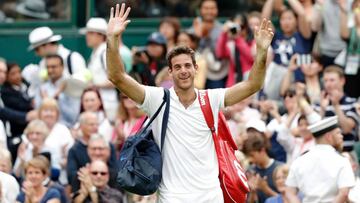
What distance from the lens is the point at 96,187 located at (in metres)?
15.2

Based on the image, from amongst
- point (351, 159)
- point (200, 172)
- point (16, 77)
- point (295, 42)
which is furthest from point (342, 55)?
point (200, 172)

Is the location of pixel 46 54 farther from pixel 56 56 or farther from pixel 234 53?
pixel 234 53

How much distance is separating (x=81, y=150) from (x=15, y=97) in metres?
2.15

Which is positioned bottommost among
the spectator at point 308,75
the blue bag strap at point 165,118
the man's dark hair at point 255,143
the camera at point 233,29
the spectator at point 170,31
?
the man's dark hair at point 255,143

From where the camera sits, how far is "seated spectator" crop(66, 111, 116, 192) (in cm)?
1595

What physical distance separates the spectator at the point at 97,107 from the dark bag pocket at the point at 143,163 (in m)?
6.14

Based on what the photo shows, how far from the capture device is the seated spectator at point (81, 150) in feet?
52.3

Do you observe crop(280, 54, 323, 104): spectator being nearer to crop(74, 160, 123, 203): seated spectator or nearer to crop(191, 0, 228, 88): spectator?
crop(191, 0, 228, 88): spectator

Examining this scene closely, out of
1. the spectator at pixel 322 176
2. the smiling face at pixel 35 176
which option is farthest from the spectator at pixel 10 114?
the spectator at pixel 322 176

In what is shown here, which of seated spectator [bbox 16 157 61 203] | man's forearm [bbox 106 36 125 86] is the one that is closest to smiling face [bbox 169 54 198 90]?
man's forearm [bbox 106 36 125 86]

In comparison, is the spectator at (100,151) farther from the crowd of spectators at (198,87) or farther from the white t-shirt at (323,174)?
the white t-shirt at (323,174)

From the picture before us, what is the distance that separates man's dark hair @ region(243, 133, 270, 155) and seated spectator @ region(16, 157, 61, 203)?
221 centimetres

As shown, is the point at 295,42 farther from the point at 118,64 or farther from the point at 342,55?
the point at 118,64

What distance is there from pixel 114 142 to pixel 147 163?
6.20 m
